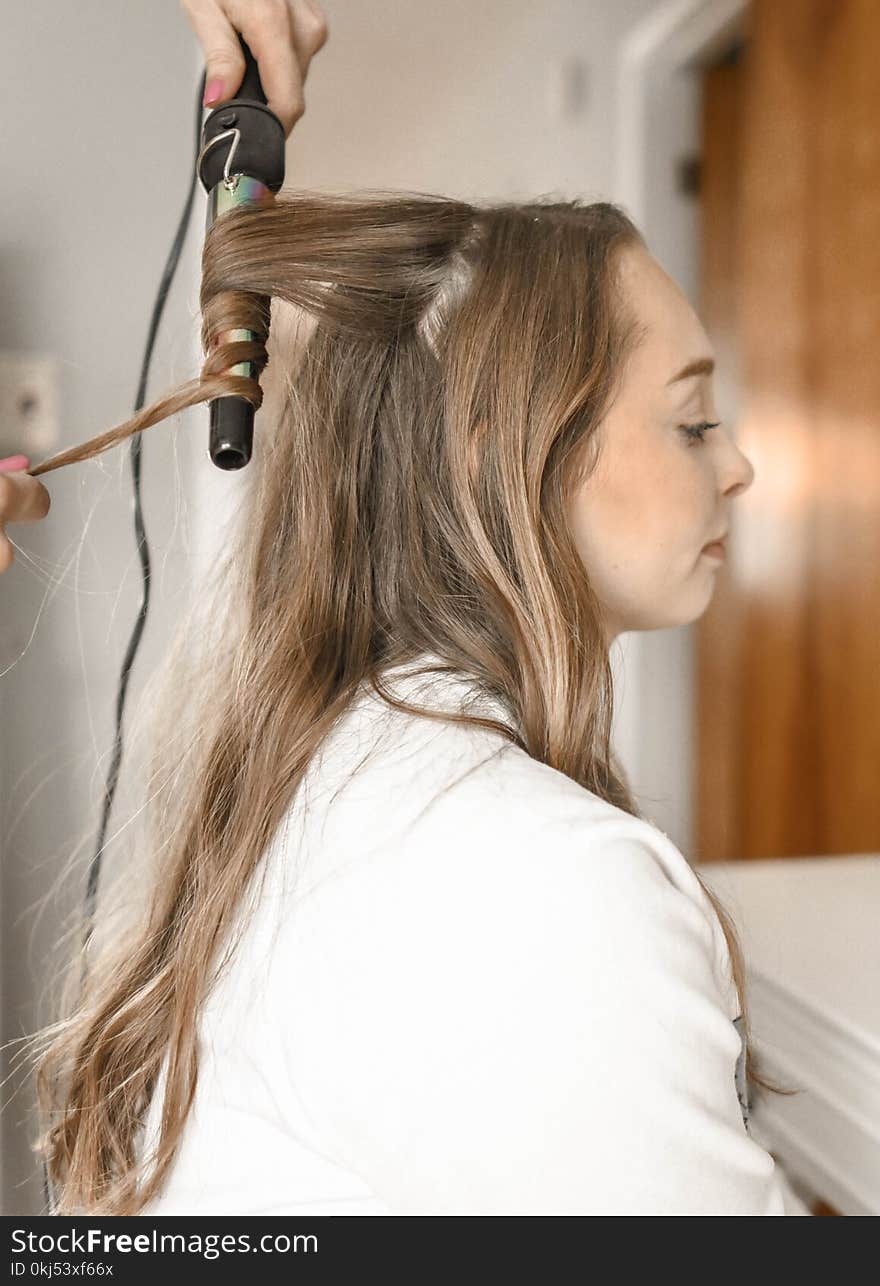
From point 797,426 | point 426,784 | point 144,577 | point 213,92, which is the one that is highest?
point 213,92

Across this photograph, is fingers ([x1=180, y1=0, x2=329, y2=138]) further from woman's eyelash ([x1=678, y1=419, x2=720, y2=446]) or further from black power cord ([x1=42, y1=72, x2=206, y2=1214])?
woman's eyelash ([x1=678, y1=419, x2=720, y2=446])

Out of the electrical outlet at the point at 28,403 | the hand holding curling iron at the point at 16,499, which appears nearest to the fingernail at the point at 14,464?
the hand holding curling iron at the point at 16,499

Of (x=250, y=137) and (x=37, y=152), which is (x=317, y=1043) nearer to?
(x=250, y=137)

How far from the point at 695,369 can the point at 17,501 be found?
1.54ft

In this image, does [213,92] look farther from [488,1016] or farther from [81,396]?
[488,1016]

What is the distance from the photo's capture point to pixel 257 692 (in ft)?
2.26

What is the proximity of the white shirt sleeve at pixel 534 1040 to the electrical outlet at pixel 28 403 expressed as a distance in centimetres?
67

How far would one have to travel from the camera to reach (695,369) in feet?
2.50

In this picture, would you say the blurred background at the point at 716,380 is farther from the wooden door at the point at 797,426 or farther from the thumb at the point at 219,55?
the thumb at the point at 219,55

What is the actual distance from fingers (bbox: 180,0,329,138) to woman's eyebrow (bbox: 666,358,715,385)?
0.31 metres

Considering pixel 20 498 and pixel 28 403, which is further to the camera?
pixel 28 403

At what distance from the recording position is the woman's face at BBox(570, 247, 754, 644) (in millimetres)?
729

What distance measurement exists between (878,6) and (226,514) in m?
1.15

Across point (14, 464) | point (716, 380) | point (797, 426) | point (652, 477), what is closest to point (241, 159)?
point (14, 464)
